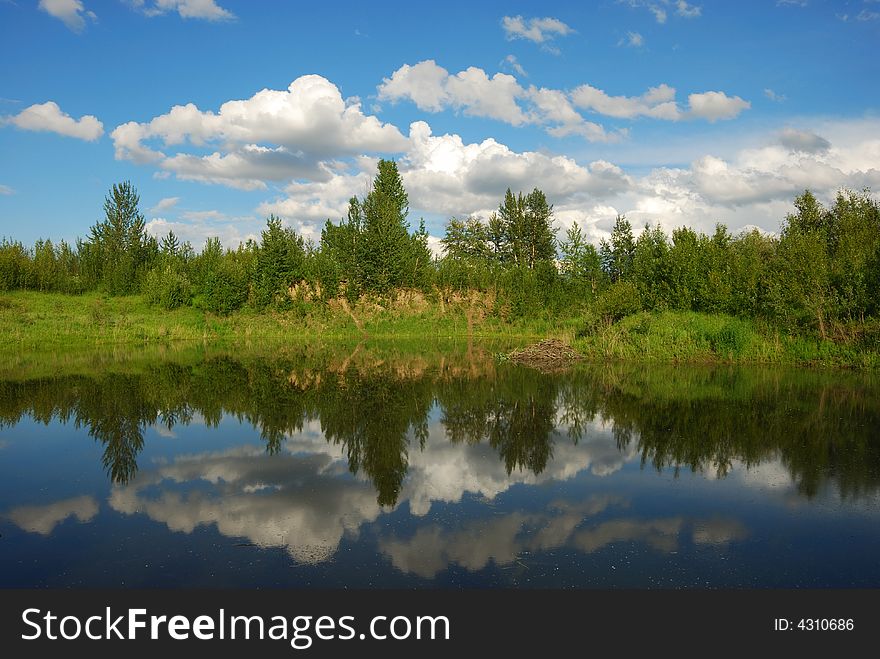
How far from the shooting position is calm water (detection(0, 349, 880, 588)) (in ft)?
22.6

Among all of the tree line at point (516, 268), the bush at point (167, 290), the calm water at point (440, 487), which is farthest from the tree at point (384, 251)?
the calm water at point (440, 487)

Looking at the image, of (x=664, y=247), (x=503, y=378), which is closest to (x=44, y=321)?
(x=503, y=378)

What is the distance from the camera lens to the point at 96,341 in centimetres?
3684

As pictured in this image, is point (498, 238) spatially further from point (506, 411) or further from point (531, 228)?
point (506, 411)

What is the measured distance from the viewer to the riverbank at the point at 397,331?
2669 centimetres

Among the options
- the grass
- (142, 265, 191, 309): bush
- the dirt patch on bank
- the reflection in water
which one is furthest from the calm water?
(142, 265, 191, 309): bush

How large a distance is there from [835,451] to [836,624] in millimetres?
7568

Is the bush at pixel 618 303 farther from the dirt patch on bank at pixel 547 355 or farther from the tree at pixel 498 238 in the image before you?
the tree at pixel 498 238

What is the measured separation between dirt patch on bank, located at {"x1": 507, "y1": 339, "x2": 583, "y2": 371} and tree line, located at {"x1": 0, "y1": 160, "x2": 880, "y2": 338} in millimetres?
3950

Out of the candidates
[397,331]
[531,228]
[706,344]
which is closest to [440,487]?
[706,344]

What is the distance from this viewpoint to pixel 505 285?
46906 millimetres

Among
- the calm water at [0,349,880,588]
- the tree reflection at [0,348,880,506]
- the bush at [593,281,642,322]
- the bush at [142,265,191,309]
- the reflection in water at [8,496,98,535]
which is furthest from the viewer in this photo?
the bush at [142,265,191,309]

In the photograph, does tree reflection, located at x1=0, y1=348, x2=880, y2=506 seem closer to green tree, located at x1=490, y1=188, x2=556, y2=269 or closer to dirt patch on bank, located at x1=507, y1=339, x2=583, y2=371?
dirt patch on bank, located at x1=507, y1=339, x2=583, y2=371

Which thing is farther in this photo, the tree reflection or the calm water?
the tree reflection
